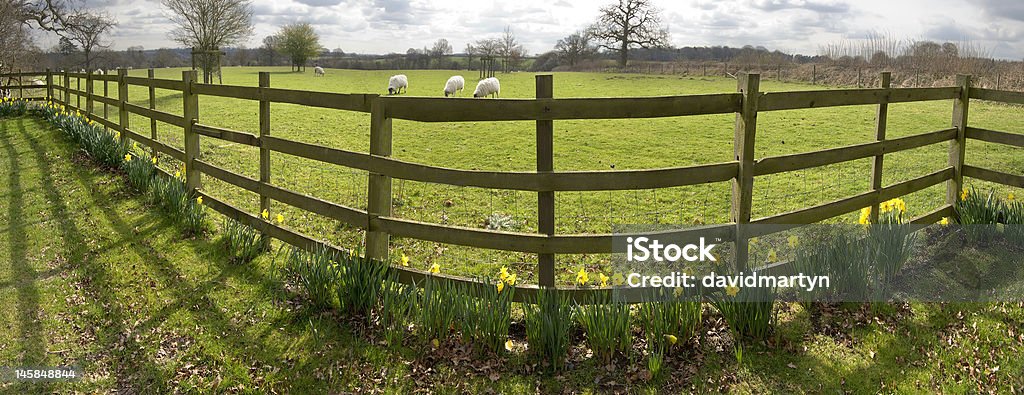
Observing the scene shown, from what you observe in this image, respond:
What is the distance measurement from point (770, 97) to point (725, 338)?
180 cm

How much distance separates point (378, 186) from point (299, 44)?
76618 millimetres

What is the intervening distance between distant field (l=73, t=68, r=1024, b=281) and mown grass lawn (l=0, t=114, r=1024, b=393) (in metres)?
2.14

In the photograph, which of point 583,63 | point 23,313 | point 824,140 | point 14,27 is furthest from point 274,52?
point 23,313

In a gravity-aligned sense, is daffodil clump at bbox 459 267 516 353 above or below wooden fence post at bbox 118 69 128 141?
below

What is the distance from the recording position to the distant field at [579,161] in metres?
8.79

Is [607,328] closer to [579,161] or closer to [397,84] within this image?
[579,161]

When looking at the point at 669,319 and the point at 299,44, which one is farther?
the point at 299,44

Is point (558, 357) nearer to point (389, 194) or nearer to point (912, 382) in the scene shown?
point (389, 194)

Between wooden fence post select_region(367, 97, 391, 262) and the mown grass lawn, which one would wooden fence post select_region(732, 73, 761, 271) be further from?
wooden fence post select_region(367, 97, 391, 262)

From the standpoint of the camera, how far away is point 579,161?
14438mm

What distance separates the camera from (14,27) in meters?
29.3

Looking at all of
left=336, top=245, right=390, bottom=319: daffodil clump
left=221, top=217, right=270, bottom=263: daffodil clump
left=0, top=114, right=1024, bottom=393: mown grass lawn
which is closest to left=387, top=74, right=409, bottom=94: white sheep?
left=221, top=217, right=270, bottom=263: daffodil clump

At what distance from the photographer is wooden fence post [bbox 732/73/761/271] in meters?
4.96

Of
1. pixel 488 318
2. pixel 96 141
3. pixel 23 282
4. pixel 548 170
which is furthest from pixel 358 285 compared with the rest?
A: pixel 96 141
